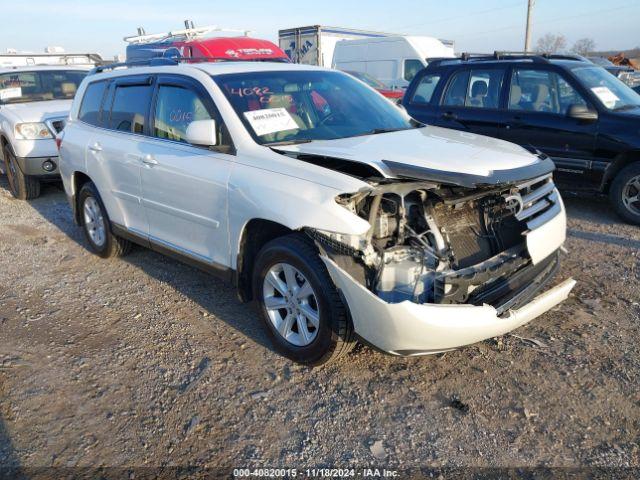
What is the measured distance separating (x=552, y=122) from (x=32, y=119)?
6.84m

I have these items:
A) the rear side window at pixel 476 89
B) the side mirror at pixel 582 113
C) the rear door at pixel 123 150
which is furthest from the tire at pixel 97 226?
the side mirror at pixel 582 113

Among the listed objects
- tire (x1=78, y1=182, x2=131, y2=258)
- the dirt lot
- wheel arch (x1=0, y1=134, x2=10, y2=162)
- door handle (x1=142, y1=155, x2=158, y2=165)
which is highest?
door handle (x1=142, y1=155, x2=158, y2=165)

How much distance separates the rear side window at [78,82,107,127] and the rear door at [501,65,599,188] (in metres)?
4.63

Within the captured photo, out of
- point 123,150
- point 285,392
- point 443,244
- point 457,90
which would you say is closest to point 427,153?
point 443,244

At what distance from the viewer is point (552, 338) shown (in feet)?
12.1

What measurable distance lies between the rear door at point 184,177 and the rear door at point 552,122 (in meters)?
4.23

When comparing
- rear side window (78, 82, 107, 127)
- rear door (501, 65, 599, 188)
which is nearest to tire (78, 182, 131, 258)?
rear side window (78, 82, 107, 127)

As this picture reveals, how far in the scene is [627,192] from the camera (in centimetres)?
598

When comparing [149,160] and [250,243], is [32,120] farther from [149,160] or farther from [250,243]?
[250,243]

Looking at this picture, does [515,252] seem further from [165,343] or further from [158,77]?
[158,77]

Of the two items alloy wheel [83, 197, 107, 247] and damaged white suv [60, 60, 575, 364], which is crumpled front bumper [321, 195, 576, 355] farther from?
alloy wheel [83, 197, 107, 247]

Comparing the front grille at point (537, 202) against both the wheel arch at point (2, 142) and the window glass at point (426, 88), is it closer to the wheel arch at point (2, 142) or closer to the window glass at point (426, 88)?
the window glass at point (426, 88)

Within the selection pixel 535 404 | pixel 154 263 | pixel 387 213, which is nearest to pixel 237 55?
pixel 154 263

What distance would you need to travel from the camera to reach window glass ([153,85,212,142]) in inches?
158
